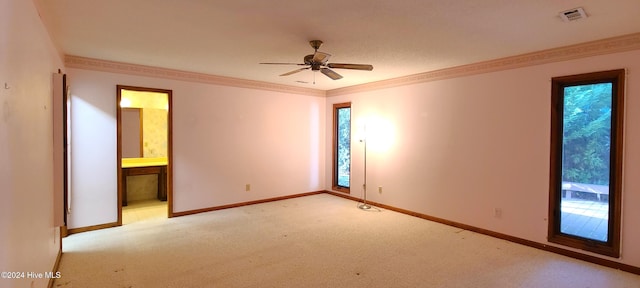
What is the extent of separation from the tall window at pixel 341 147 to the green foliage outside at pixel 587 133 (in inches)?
144

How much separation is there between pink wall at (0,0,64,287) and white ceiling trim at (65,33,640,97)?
5.47 feet

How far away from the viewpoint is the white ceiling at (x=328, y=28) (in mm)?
2502

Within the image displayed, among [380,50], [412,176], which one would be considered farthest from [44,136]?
[412,176]

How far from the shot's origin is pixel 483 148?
173 inches

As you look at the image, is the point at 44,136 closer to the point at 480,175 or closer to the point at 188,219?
the point at 188,219

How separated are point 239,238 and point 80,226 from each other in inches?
87.3

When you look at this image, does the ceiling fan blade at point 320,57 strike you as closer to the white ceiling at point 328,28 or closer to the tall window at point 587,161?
the white ceiling at point 328,28

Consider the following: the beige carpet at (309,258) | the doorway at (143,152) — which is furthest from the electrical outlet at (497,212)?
the doorway at (143,152)

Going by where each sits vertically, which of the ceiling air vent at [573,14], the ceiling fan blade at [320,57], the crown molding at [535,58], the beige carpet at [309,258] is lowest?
the beige carpet at [309,258]

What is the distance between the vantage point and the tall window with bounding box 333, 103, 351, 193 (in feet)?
21.8

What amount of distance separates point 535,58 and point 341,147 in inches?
152

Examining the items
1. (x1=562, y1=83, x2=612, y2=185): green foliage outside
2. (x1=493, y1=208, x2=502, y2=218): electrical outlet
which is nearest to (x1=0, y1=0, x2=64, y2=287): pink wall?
(x1=493, y1=208, x2=502, y2=218): electrical outlet

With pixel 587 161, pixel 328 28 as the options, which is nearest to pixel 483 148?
pixel 587 161

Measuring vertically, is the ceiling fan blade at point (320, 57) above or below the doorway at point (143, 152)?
above
